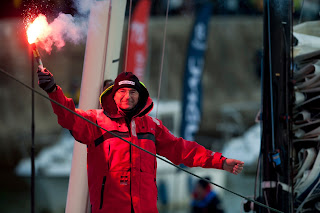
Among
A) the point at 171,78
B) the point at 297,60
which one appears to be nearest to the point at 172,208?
the point at 171,78

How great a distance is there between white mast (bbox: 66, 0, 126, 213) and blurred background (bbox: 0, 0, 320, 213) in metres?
8.17

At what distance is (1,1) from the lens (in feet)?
10.1

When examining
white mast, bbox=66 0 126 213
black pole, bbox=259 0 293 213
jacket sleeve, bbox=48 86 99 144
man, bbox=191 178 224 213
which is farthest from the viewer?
man, bbox=191 178 224 213

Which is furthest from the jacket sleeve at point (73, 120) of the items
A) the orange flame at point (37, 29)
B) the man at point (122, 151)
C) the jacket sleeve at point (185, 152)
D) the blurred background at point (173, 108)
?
the blurred background at point (173, 108)

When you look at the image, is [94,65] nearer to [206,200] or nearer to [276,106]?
[276,106]

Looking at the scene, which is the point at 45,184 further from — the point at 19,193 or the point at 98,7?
the point at 98,7

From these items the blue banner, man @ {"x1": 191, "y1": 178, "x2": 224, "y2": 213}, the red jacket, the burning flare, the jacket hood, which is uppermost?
the blue banner

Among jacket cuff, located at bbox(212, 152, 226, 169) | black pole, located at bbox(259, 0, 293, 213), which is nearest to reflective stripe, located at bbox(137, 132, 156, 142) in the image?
jacket cuff, located at bbox(212, 152, 226, 169)

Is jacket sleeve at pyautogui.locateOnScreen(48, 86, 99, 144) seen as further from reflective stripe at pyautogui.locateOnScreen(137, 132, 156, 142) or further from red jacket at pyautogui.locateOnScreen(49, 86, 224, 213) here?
reflective stripe at pyautogui.locateOnScreen(137, 132, 156, 142)

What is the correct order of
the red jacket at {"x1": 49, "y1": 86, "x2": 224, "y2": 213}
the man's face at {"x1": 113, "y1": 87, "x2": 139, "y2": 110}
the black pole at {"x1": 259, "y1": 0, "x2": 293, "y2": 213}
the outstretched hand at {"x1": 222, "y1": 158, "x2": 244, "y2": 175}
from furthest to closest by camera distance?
the black pole at {"x1": 259, "y1": 0, "x2": 293, "y2": 213} → the outstretched hand at {"x1": 222, "y1": 158, "x2": 244, "y2": 175} → the man's face at {"x1": 113, "y1": 87, "x2": 139, "y2": 110} → the red jacket at {"x1": 49, "y1": 86, "x2": 224, "y2": 213}

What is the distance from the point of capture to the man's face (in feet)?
9.70

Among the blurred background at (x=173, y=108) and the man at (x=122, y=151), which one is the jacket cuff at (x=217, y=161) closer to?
the man at (x=122, y=151)

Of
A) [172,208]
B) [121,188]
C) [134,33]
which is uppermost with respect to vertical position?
[134,33]

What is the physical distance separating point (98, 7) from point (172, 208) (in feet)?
32.8
